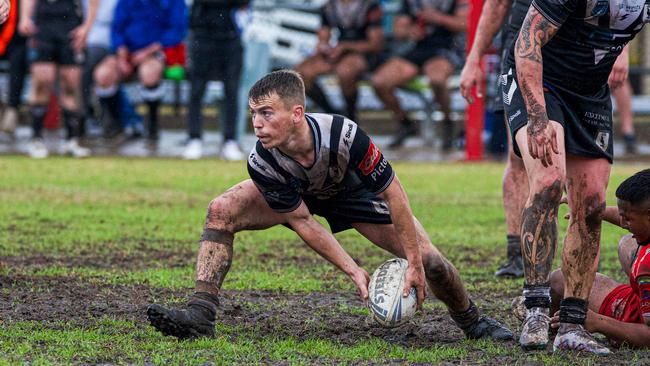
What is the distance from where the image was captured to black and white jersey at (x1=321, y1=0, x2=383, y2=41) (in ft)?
58.6

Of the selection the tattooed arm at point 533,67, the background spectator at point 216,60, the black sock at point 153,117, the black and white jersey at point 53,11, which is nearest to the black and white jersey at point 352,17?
the background spectator at point 216,60

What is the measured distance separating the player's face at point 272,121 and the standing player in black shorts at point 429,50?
1184 centimetres

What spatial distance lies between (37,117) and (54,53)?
89 centimetres

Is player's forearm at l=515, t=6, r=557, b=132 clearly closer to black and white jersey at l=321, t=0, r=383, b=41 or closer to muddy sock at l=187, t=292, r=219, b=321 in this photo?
muddy sock at l=187, t=292, r=219, b=321

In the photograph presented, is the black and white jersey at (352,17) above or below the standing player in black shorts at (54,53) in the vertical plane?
above

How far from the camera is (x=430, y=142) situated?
19.2 metres

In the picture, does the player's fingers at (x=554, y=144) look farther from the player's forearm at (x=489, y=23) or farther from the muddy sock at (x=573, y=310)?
the player's forearm at (x=489, y=23)

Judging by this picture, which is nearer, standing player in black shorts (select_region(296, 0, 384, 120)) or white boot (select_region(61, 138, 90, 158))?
white boot (select_region(61, 138, 90, 158))

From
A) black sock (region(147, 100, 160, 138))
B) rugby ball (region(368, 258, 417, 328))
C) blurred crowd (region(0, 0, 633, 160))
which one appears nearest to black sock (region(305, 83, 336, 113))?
blurred crowd (region(0, 0, 633, 160))

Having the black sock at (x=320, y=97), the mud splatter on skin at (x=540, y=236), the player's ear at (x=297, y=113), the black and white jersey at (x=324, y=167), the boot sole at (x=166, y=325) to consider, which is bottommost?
the black sock at (x=320, y=97)

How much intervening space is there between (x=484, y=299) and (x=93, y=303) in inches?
91.5

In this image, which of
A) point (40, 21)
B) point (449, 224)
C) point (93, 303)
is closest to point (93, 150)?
point (40, 21)

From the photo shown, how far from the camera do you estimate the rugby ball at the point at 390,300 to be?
567 cm

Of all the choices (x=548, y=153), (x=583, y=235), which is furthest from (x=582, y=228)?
(x=548, y=153)
